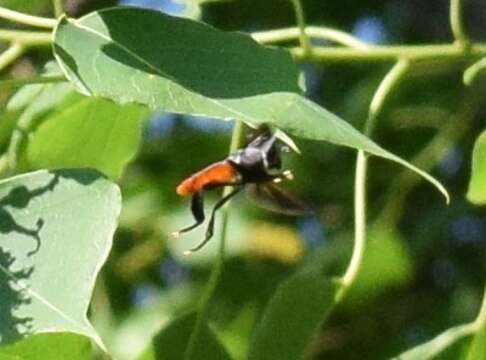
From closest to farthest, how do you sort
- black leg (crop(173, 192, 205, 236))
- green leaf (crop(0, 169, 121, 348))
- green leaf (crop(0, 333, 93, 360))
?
green leaf (crop(0, 169, 121, 348))
green leaf (crop(0, 333, 93, 360))
black leg (crop(173, 192, 205, 236))

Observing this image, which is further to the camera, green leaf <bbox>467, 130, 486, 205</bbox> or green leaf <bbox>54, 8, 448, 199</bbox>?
green leaf <bbox>467, 130, 486, 205</bbox>

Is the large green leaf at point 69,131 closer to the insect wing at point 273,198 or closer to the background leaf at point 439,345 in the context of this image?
the insect wing at point 273,198

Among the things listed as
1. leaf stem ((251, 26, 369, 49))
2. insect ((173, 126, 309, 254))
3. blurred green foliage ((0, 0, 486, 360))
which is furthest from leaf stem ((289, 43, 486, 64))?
blurred green foliage ((0, 0, 486, 360))

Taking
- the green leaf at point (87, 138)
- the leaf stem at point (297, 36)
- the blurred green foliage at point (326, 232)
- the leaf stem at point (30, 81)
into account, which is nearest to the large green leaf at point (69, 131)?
the green leaf at point (87, 138)

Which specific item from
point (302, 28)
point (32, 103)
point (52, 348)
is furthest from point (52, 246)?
point (32, 103)

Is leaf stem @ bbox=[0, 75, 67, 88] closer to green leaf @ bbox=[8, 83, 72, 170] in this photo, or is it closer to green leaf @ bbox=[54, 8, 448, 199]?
green leaf @ bbox=[54, 8, 448, 199]
